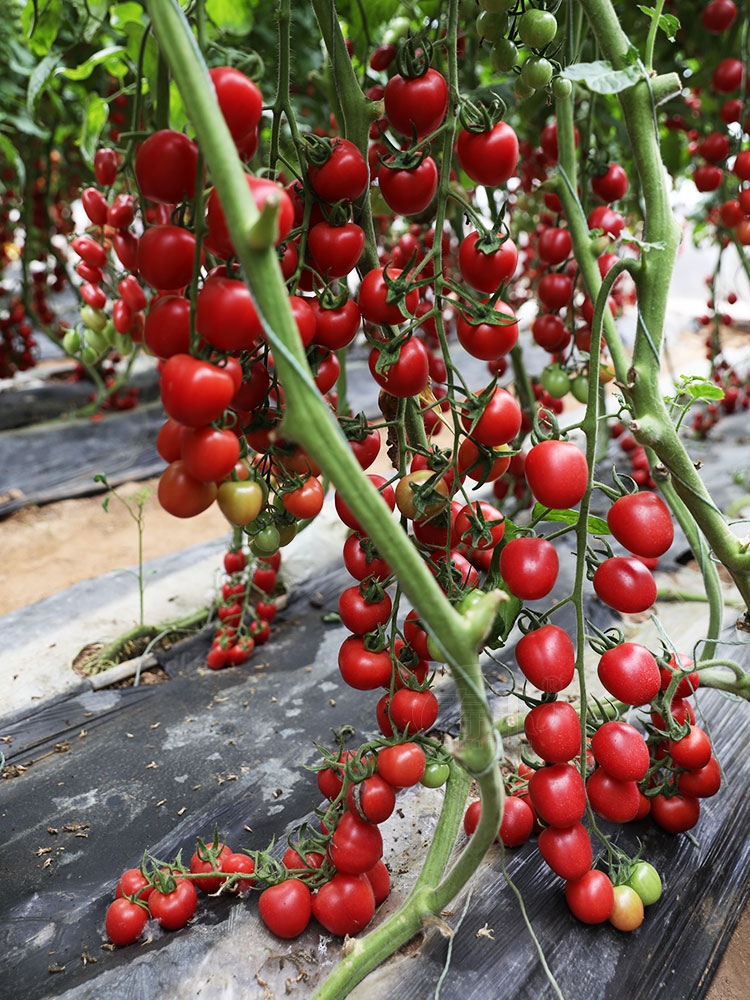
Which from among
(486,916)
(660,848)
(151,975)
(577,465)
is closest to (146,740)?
(151,975)

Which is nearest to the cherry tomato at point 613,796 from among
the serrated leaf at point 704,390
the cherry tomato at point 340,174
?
the serrated leaf at point 704,390

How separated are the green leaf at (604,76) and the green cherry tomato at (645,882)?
803mm

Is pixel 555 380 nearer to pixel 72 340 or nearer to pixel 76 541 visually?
pixel 72 340

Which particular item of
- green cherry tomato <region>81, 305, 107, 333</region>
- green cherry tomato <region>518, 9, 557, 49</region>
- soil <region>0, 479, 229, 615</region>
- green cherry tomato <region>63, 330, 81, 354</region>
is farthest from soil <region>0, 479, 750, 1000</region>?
green cherry tomato <region>518, 9, 557, 49</region>

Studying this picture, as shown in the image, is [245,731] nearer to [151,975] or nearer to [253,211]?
[151,975]

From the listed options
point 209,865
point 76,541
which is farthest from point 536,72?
point 76,541

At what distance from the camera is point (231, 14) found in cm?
150

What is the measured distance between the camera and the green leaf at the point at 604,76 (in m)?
0.68

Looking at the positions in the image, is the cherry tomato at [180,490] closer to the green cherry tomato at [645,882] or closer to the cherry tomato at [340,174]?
the cherry tomato at [340,174]

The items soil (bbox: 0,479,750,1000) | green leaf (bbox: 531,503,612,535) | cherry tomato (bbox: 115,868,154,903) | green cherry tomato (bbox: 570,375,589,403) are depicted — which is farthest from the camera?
soil (bbox: 0,479,750,1000)

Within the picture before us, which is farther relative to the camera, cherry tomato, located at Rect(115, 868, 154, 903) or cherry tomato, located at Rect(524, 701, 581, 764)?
cherry tomato, located at Rect(115, 868, 154, 903)

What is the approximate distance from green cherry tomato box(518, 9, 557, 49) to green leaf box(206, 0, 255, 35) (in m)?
0.91

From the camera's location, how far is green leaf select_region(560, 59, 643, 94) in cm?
68

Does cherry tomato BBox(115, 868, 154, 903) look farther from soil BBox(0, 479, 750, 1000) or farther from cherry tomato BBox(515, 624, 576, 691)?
soil BBox(0, 479, 750, 1000)
